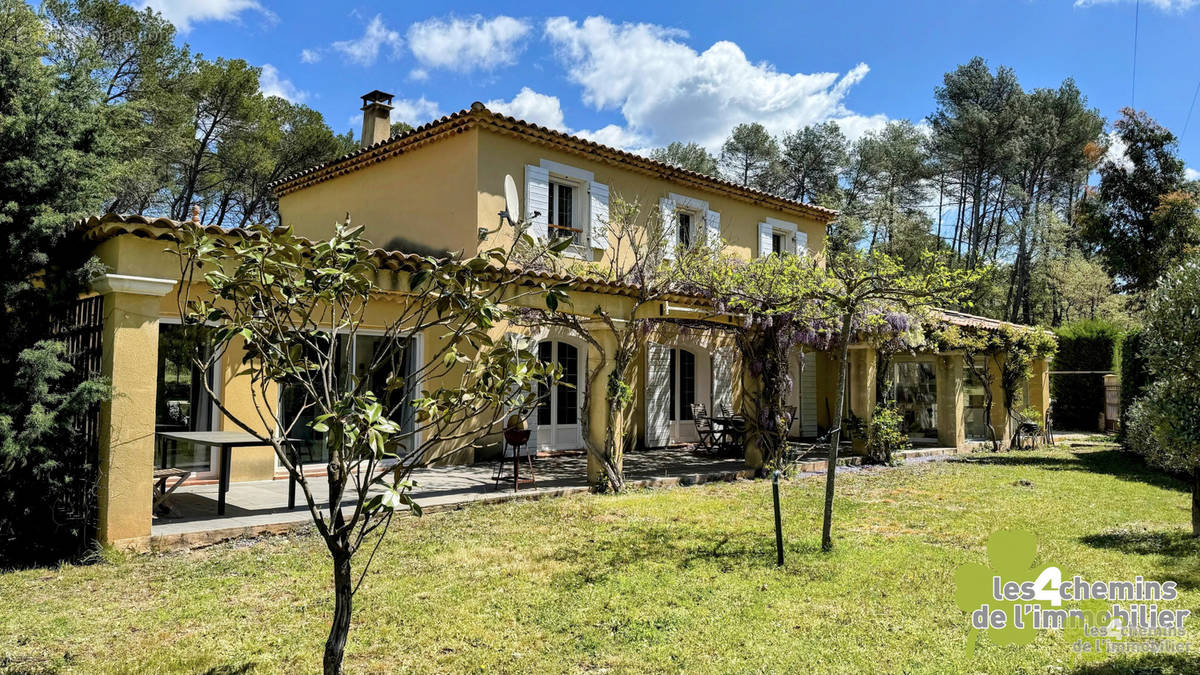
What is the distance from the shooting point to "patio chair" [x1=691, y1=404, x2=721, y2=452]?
13789 millimetres

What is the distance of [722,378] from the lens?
16500 millimetres

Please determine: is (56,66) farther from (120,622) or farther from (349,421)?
(349,421)

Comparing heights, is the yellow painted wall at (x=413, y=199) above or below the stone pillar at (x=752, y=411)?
above

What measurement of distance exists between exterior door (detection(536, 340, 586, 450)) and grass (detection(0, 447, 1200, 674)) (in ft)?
16.6

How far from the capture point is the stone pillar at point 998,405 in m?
16.0

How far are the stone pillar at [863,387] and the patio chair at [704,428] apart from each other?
2.71 meters

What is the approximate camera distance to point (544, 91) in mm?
20609

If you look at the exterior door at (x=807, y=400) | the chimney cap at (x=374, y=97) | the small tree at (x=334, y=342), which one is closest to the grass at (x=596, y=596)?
the small tree at (x=334, y=342)

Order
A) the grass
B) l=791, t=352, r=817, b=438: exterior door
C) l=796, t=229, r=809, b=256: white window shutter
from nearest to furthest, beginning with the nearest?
the grass < l=796, t=229, r=809, b=256: white window shutter < l=791, t=352, r=817, b=438: exterior door

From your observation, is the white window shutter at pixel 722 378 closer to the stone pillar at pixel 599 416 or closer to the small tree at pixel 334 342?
the stone pillar at pixel 599 416

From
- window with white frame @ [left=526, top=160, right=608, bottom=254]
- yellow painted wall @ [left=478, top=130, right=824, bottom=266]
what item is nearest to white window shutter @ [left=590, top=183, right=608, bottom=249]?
window with white frame @ [left=526, top=160, right=608, bottom=254]

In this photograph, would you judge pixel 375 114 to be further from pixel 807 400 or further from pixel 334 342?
pixel 334 342

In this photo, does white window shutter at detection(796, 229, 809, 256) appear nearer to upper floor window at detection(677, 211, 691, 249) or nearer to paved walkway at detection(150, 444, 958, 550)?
upper floor window at detection(677, 211, 691, 249)

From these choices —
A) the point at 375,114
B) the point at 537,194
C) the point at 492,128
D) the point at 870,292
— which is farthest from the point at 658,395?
the point at 870,292
